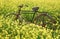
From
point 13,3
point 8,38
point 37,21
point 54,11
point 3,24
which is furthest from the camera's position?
point 13,3

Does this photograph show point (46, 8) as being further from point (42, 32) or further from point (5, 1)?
point (42, 32)

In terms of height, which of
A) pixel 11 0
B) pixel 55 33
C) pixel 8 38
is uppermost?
pixel 8 38

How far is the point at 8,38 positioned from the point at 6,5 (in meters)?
7.28

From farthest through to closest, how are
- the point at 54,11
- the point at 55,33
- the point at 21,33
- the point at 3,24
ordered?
the point at 54,11 → the point at 55,33 → the point at 3,24 → the point at 21,33

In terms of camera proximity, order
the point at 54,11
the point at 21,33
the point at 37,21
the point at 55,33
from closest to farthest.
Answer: the point at 21,33
the point at 55,33
the point at 37,21
the point at 54,11

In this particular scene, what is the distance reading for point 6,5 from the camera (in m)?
11.9

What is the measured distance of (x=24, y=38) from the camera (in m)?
4.77

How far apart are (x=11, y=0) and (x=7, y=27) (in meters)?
Result: 8.11

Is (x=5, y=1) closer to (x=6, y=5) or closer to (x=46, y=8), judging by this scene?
(x=6, y=5)

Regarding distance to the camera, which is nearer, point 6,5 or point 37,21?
point 37,21

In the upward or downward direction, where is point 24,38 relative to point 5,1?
upward

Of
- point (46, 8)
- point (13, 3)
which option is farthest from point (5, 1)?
point (46, 8)

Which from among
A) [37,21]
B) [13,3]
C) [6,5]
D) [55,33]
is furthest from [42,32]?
[13,3]

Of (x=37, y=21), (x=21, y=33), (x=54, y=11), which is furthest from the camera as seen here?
(x=54, y=11)
